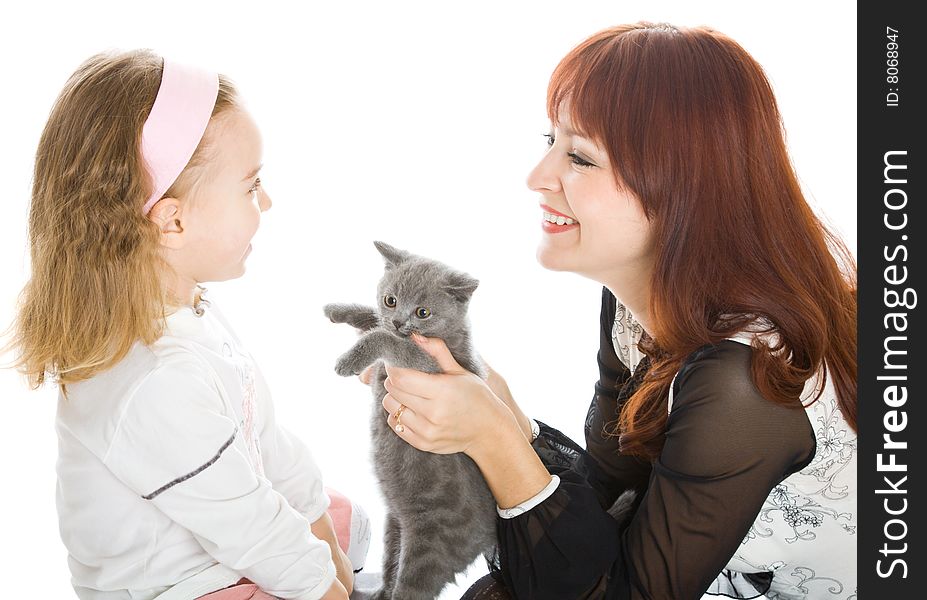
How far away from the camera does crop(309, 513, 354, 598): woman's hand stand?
1.59 metres

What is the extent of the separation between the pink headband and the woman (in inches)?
19.0

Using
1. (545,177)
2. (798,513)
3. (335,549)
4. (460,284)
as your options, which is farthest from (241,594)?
(798,513)

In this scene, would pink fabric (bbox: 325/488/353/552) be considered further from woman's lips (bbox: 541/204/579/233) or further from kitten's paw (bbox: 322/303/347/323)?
woman's lips (bbox: 541/204/579/233)

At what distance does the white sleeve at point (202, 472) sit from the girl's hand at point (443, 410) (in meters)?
0.25

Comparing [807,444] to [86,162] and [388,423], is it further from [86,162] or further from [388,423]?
[86,162]

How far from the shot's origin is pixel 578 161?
148 centimetres

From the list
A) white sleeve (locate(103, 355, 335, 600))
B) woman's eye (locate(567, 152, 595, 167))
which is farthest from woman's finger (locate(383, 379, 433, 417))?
woman's eye (locate(567, 152, 595, 167))

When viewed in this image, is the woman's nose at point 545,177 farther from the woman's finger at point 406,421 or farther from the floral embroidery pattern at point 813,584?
the floral embroidery pattern at point 813,584

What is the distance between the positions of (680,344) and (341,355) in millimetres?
571

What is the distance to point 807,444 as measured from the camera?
1366mm

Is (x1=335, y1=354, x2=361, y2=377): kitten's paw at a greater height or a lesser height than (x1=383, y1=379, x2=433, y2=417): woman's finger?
greater

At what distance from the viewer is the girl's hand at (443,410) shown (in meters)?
1.42

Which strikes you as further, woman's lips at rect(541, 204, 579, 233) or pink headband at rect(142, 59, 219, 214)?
woman's lips at rect(541, 204, 579, 233)
